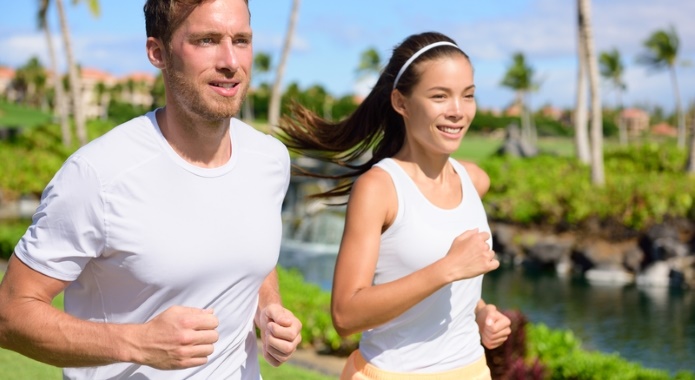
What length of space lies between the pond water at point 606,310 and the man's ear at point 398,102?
27.9 ft

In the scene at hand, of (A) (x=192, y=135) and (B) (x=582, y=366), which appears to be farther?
(B) (x=582, y=366)

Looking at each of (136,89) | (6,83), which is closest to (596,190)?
(136,89)

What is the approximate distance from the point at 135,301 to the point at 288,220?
2130 centimetres

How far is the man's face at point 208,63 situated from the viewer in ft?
7.15

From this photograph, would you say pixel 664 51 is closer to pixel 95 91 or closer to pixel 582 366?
pixel 582 366

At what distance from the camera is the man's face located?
2180 mm

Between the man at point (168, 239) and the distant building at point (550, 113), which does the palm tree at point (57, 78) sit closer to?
the man at point (168, 239)

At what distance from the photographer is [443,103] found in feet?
9.82

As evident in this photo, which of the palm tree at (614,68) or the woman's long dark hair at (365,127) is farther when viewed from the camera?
the palm tree at (614,68)

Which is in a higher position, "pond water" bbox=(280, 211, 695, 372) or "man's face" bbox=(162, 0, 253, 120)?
"man's face" bbox=(162, 0, 253, 120)

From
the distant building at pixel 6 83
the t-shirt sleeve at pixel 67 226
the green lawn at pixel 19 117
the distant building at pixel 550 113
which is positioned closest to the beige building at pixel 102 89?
the distant building at pixel 6 83

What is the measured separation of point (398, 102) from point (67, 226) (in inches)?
60.5

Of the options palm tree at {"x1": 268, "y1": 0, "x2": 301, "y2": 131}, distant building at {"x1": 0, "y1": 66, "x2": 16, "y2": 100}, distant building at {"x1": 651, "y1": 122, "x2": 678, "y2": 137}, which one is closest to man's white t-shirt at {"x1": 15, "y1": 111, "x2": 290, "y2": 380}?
palm tree at {"x1": 268, "y1": 0, "x2": 301, "y2": 131}

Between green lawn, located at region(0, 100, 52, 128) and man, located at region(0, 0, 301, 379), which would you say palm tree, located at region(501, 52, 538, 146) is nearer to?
green lawn, located at region(0, 100, 52, 128)
